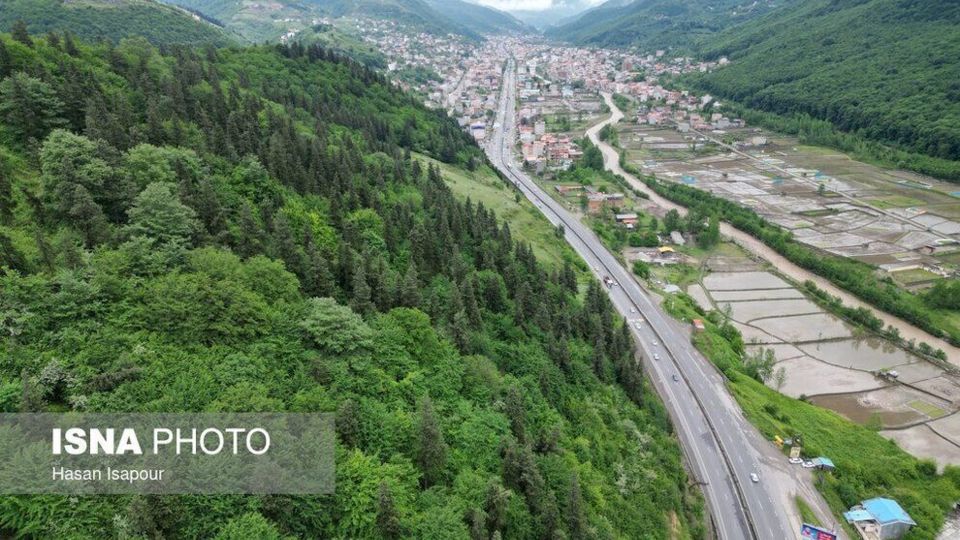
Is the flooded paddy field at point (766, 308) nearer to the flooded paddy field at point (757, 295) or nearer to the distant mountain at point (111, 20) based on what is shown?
the flooded paddy field at point (757, 295)

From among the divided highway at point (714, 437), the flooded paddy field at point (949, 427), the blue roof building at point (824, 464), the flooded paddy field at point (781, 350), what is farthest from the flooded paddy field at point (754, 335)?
the blue roof building at point (824, 464)

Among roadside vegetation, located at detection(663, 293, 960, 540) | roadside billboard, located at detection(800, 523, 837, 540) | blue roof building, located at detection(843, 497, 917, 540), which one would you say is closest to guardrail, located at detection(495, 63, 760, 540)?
roadside billboard, located at detection(800, 523, 837, 540)

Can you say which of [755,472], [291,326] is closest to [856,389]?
[755,472]

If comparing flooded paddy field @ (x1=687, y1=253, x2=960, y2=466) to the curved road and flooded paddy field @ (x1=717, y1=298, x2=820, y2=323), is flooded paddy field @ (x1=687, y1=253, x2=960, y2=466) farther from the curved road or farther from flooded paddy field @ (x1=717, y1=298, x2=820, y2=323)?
the curved road

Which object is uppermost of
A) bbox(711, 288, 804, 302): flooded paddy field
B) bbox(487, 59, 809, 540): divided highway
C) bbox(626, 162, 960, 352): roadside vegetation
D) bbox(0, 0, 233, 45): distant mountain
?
bbox(0, 0, 233, 45): distant mountain

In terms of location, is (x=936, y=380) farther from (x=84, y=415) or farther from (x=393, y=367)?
(x=84, y=415)

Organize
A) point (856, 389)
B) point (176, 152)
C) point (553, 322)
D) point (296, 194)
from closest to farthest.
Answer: point (176, 152)
point (296, 194)
point (553, 322)
point (856, 389)

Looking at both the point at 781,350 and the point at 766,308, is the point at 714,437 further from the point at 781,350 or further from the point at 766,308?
the point at 766,308
